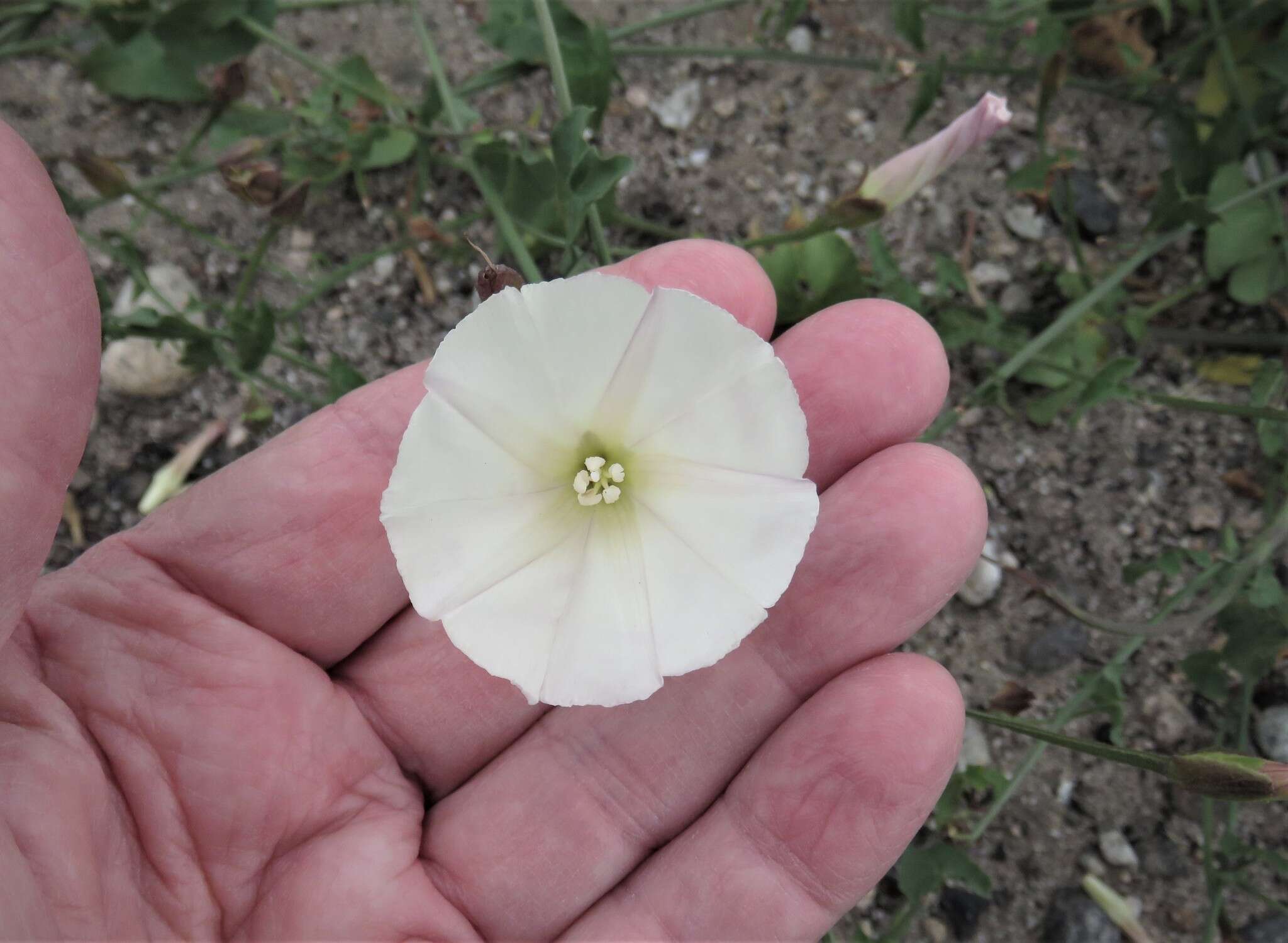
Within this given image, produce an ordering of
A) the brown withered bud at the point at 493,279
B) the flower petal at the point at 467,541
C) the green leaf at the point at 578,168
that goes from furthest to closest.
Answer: the green leaf at the point at 578,168 → the brown withered bud at the point at 493,279 → the flower petal at the point at 467,541

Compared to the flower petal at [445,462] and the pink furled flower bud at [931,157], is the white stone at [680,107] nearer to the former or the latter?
the pink furled flower bud at [931,157]

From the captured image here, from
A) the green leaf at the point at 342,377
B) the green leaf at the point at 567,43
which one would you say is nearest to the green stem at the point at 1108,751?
the green leaf at the point at 342,377

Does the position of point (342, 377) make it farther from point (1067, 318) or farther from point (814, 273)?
point (1067, 318)

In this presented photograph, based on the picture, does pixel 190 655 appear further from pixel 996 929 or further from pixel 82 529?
pixel 996 929

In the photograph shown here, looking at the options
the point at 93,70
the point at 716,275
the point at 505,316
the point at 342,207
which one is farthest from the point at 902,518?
the point at 93,70

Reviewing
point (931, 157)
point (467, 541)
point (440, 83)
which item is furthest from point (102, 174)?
point (931, 157)

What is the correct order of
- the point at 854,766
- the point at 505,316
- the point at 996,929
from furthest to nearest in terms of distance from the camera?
1. the point at 996,929
2. the point at 854,766
3. the point at 505,316
